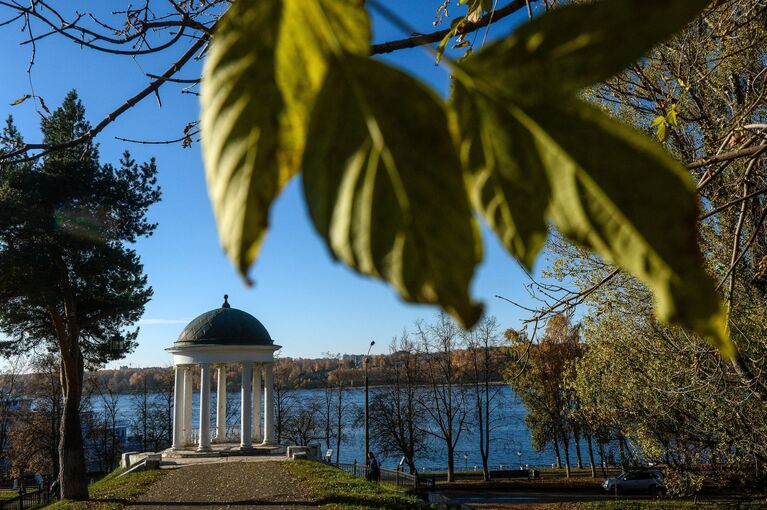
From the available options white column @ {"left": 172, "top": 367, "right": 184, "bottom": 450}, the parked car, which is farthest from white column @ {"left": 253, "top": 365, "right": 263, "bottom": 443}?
the parked car

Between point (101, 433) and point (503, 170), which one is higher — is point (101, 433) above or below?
below

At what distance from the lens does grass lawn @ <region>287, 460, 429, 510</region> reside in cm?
1423

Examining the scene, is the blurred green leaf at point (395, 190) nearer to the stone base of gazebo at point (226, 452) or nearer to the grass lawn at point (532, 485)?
the stone base of gazebo at point (226, 452)

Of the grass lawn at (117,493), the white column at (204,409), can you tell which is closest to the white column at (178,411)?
the white column at (204,409)

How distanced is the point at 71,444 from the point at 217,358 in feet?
18.3

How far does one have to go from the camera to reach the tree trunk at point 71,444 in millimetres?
17359

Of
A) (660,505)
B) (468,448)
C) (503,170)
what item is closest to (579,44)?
(503,170)

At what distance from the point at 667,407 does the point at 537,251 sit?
47.1 ft

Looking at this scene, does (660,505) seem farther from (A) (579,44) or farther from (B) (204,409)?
(A) (579,44)

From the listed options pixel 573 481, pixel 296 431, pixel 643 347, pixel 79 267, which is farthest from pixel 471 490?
pixel 79 267

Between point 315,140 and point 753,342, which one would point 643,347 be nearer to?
point 753,342

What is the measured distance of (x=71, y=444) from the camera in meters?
17.9

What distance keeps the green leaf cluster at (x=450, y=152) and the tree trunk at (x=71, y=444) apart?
785 inches

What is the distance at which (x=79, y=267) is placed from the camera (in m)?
18.0
